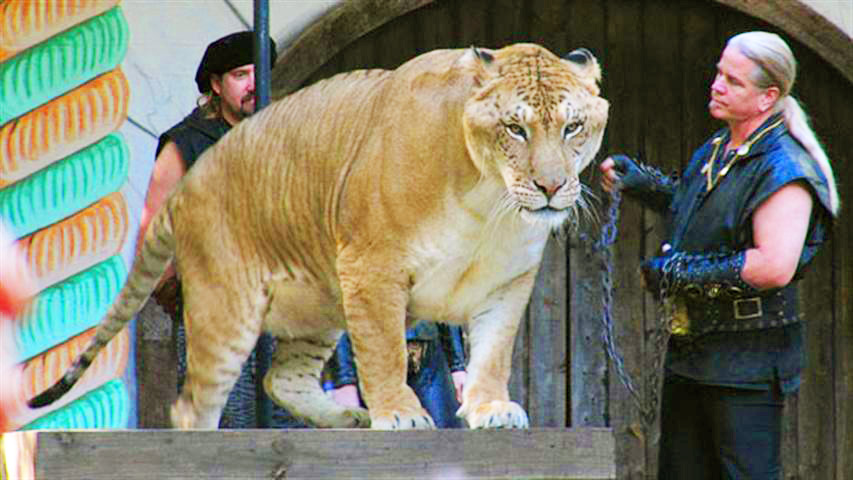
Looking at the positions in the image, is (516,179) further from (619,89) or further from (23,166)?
(619,89)

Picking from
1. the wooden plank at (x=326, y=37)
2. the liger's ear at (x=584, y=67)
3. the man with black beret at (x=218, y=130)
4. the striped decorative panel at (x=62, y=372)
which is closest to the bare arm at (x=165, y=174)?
the man with black beret at (x=218, y=130)

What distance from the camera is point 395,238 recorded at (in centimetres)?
432

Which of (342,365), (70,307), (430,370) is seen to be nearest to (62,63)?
(70,307)

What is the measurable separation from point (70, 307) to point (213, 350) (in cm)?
189

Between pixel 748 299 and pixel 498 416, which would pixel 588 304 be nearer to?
pixel 748 299

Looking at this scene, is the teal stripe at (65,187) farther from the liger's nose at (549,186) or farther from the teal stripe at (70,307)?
the liger's nose at (549,186)

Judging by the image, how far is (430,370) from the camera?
5.66 metres

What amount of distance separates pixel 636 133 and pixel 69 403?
101 inches

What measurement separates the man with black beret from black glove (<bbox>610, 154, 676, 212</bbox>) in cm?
98

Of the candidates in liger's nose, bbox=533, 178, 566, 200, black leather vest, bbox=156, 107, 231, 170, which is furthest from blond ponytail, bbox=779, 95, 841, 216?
black leather vest, bbox=156, 107, 231, 170

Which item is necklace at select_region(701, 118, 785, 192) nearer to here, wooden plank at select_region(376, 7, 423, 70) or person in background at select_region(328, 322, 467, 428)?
person in background at select_region(328, 322, 467, 428)

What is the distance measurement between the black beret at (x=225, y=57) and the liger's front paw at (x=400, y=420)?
1517 millimetres

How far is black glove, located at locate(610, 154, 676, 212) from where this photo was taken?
5.37 meters

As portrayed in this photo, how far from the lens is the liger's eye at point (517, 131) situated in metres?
4.20
